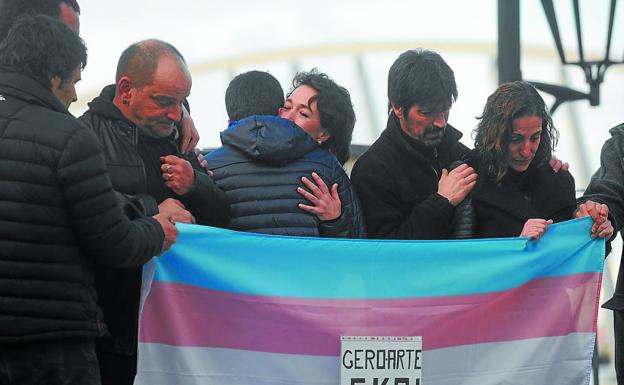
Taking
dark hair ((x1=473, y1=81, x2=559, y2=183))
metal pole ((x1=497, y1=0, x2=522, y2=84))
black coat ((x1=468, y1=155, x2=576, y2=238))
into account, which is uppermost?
metal pole ((x1=497, y1=0, x2=522, y2=84))

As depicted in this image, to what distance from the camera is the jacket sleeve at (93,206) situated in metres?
4.14

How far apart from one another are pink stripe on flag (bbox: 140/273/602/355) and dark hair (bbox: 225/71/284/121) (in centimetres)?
74

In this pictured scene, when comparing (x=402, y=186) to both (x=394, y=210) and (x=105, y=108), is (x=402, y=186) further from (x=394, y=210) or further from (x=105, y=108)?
(x=105, y=108)

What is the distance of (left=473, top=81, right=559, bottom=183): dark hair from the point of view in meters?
5.28

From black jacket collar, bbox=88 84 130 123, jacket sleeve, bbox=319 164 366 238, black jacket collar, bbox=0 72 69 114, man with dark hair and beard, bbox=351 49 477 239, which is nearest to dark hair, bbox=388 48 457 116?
man with dark hair and beard, bbox=351 49 477 239

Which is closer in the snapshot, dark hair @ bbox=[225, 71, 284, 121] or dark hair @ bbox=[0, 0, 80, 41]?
dark hair @ bbox=[0, 0, 80, 41]

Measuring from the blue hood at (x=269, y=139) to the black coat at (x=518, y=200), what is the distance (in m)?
0.70

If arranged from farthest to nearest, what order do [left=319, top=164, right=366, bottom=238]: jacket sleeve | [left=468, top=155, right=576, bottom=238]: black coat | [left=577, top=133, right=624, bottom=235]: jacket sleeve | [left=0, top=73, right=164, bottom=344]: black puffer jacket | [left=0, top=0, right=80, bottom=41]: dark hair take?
1. [left=577, top=133, right=624, bottom=235]: jacket sleeve
2. [left=468, top=155, right=576, bottom=238]: black coat
3. [left=319, top=164, right=366, bottom=238]: jacket sleeve
4. [left=0, top=0, right=80, bottom=41]: dark hair
5. [left=0, top=73, right=164, bottom=344]: black puffer jacket

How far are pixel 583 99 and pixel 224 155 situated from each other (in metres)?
3.95

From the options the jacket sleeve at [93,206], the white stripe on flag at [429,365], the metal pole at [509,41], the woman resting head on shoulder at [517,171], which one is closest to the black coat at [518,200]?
the woman resting head on shoulder at [517,171]

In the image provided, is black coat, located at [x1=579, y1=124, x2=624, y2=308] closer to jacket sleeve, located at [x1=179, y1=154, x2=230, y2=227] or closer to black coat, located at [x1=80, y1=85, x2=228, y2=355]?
jacket sleeve, located at [x1=179, y1=154, x2=230, y2=227]

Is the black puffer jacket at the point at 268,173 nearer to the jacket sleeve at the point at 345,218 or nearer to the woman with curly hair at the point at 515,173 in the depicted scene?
the jacket sleeve at the point at 345,218

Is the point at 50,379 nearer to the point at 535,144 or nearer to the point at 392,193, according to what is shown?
the point at 392,193

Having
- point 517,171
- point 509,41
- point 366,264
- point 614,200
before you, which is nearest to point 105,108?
point 366,264
